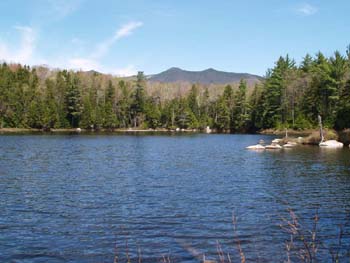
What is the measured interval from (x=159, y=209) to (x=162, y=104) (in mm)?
145588

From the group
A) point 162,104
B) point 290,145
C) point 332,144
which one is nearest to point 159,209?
point 332,144

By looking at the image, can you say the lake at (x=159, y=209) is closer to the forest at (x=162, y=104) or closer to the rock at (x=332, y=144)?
the rock at (x=332, y=144)

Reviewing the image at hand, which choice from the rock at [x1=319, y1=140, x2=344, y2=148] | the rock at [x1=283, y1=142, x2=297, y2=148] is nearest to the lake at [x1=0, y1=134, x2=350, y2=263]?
the rock at [x1=319, y1=140, x2=344, y2=148]

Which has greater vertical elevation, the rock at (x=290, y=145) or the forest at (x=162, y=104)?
the forest at (x=162, y=104)

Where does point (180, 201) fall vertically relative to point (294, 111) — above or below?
below

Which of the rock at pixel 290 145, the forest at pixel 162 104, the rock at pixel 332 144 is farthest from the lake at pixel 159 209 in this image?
the forest at pixel 162 104

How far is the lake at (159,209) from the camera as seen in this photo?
1518 centimetres

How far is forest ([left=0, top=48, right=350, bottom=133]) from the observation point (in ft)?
379

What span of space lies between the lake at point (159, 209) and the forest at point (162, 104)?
74050mm

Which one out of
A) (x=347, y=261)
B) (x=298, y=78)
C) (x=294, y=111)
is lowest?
(x=347, y=261)

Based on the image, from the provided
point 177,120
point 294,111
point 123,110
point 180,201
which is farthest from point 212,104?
point 180,201

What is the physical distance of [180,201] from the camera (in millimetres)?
23312

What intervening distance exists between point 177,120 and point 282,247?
5457 inches

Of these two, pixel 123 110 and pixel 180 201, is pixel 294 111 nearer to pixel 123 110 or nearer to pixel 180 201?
pixel 123 110
